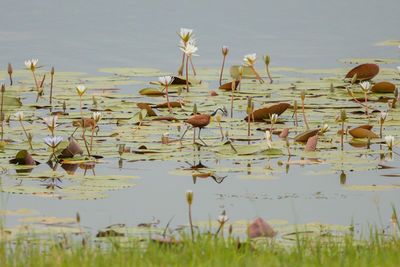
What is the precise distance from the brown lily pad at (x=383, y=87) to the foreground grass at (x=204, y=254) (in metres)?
4.32

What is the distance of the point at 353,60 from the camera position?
9.84 meters

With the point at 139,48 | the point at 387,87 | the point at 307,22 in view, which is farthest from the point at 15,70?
the point at 307,22

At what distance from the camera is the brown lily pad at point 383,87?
23.0 ft

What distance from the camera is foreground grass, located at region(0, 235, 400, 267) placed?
2500 millimetres

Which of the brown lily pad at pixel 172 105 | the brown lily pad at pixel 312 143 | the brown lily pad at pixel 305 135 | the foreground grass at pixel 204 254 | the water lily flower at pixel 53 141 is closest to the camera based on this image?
the foreground grass at pixel 204 254

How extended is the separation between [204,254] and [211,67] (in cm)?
687

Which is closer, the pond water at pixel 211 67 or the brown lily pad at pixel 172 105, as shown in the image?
the pond water at pixel 211 67

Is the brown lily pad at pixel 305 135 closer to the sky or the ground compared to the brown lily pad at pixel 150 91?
closer to the ground

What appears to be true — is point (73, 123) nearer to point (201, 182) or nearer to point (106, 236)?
point (201, 182)

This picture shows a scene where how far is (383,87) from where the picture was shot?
702 cm

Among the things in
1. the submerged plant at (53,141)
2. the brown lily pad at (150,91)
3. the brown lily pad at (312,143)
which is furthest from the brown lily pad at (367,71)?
the submerged plant at (53,141)

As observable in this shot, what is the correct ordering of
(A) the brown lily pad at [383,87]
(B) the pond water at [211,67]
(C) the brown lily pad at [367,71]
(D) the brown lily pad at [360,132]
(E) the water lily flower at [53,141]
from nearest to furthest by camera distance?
(B) the pond water at [211,67] → (E) the water lily flower at [53,141] → (D) the brown lily pad at [360,132] → (A) the brown lily pad at [383,87] → (C) the brown lily pad at [367,71]

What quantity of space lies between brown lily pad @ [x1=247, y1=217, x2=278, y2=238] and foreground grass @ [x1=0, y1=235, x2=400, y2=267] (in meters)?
0.12

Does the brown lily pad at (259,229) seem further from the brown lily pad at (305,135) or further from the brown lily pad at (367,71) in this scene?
the brown lily pad at (367,71)
